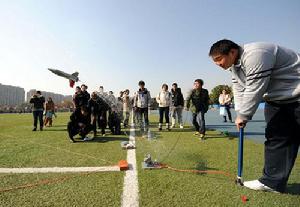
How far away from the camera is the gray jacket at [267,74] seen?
135 inches

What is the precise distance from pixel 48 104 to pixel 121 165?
12.4 meters

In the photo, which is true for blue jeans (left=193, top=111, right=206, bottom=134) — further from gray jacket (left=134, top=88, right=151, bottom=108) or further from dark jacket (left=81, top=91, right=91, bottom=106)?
dark jacket (left=81, top=91, right=91, bottom=106)

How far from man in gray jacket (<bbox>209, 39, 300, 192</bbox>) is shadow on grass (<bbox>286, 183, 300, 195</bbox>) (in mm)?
168

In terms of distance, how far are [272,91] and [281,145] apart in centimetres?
76

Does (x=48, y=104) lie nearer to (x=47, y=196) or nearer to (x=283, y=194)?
(x=47, y=196)

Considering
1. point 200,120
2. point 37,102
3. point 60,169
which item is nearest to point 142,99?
point 200,120

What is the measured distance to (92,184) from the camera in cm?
421

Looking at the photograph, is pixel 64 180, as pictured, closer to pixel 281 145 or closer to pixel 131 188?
pixel 131 188

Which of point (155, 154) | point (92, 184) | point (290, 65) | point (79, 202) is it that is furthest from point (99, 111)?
point (290, 65)

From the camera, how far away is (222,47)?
3.64 metres

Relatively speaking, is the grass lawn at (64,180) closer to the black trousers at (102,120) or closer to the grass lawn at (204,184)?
the grass lawn at (204,184)

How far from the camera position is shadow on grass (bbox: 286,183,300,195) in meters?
3.86

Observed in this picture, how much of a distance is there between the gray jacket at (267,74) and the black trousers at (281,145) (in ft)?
A: 0.61

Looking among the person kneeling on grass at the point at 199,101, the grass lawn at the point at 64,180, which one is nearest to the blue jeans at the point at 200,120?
the person kneeling on grass at the point at 199,101
